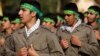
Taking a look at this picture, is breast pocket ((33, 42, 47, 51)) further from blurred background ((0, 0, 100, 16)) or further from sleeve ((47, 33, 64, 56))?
blurred background ((0, 0, 100, 16))

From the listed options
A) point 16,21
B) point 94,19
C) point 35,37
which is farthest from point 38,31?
point 16,21

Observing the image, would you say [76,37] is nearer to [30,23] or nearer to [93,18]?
[93,18]

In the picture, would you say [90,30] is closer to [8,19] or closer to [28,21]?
[28,21]

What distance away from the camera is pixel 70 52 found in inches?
503

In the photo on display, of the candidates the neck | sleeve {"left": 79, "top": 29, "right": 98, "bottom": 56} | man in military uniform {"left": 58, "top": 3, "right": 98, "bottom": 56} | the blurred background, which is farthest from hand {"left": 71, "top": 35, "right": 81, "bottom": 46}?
the blurred background

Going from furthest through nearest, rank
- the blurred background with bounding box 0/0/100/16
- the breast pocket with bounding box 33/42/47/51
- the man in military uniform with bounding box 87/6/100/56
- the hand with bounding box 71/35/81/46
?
the blurred background with bounding box 0/0/100/16 → the man in military uniform with bounding box 87/6/100/56 → the hand with bounding box 71/35/81/46 → the breast pocket with bounding box 33/42/47/51

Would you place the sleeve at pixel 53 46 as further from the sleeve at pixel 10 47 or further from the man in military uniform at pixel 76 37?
the man in military uniform at pixel 76 37

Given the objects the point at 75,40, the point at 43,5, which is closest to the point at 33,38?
the point at 75,40

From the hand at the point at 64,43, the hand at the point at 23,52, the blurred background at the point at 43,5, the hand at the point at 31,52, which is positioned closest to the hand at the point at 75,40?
the hand at the point at 64,43

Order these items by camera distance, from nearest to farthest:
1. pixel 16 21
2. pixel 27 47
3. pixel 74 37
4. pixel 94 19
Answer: pixel 27 47
pixel 74 37
pixel 94 19
pixel 16 21

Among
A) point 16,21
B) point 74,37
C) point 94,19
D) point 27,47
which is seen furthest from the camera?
point 16,21

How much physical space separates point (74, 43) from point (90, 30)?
684mm

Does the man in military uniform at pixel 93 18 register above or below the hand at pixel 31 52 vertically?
below

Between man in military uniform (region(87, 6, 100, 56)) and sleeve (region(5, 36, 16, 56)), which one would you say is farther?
man in military uniform (region(87, 6, 100, 56))
